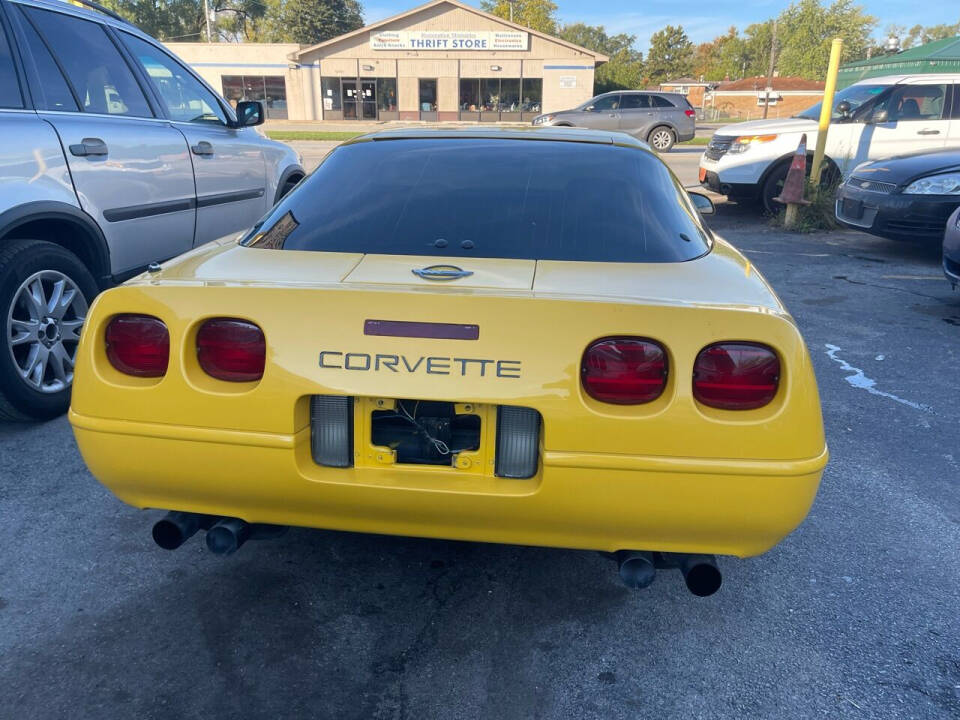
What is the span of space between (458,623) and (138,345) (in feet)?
4.13

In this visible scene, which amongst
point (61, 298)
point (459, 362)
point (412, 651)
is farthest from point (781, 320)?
point (61, 298)

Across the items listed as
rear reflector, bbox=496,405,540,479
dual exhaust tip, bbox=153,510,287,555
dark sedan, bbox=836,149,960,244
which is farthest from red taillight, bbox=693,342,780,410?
dark sedan, bbox=836,149,960,244

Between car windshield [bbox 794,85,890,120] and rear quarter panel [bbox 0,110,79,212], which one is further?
car windshield [bbox 794,85,890,120]

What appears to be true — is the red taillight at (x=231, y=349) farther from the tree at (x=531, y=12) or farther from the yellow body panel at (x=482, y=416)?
the tree at (x=531, y=12)

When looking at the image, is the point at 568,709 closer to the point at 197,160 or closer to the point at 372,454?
the point at 372,454

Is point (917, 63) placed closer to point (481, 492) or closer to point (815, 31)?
point (481, 492)

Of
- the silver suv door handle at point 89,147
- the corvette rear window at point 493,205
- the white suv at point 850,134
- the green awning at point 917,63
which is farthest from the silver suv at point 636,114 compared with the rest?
the corvette rear window at point 493,205

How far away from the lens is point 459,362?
191 centimetres

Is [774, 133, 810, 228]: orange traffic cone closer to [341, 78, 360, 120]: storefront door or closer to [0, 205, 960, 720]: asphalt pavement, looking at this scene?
[0, 205, 960, 720]: asphalt pavement

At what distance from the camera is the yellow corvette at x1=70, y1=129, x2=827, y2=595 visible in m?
1.91

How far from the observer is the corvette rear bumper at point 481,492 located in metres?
1.93

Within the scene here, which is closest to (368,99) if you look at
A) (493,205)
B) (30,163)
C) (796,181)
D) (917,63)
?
(917,63)

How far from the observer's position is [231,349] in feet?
6.68

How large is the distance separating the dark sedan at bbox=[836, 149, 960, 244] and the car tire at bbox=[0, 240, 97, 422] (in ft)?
24.1
